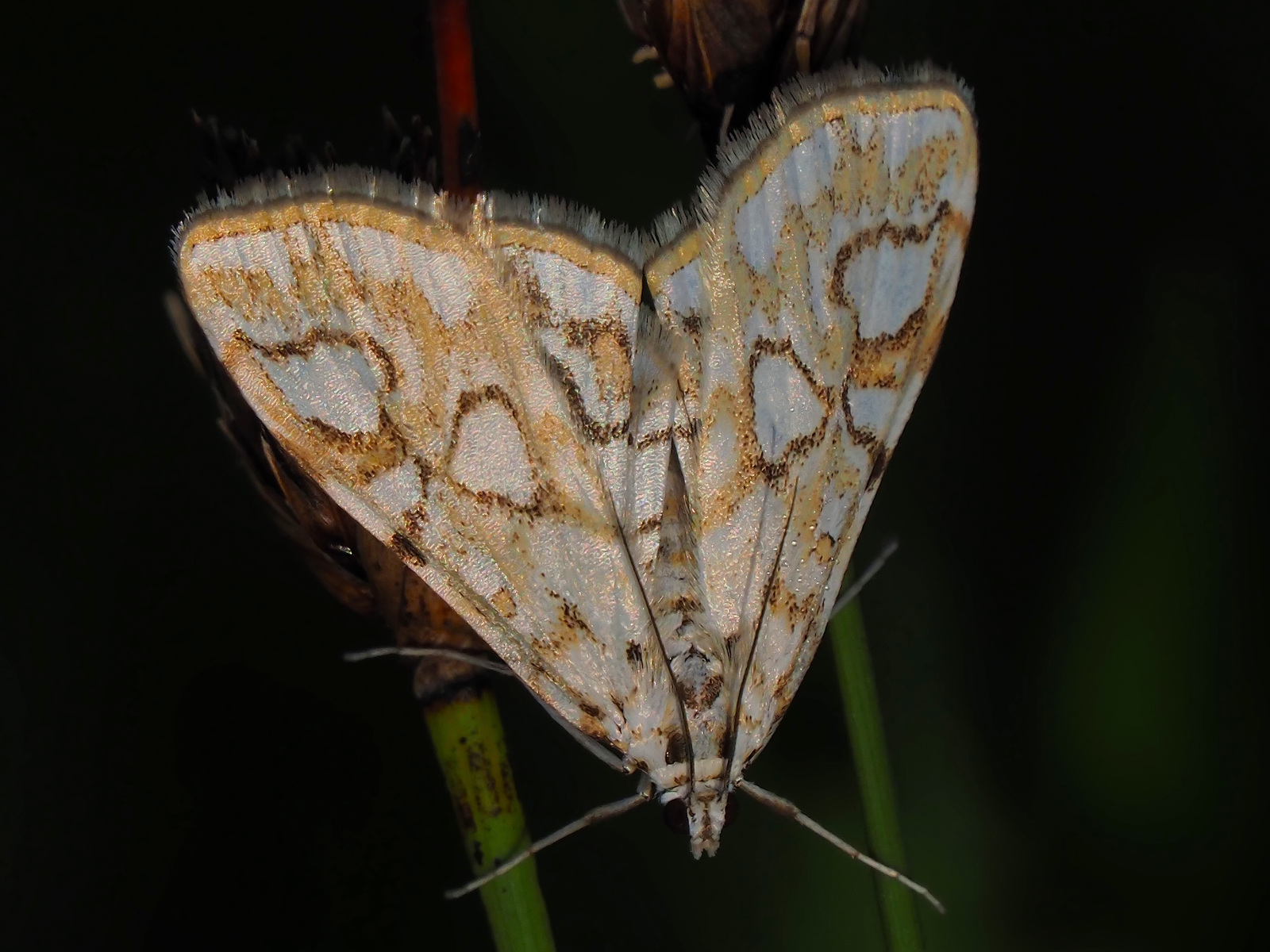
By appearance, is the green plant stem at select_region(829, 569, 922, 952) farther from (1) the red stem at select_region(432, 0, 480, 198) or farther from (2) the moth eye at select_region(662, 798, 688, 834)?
(1) the red stem at select_region(432, 0, 480, 198)

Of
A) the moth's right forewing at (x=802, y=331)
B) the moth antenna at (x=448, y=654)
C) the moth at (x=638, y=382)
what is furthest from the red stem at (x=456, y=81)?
the moth antenna at (x=448, y=654)

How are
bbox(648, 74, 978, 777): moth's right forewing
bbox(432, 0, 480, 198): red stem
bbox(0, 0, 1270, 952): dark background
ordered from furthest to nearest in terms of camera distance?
1. bbox(0, 0, 1270, 952): dark background
2. bbox(648, 74, 978, 777): moth's right forewing
3. bbox(432, 0, 480, 198): red stem

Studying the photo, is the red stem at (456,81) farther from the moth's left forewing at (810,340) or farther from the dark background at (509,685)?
the dark background at (509,685)

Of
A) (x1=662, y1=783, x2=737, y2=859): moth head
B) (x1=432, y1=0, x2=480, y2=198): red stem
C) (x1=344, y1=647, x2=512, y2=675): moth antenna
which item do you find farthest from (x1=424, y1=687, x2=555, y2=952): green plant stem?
(x1=432, y1=0, x2=480, y2=198): red stem

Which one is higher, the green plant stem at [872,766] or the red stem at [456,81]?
the red stem at [456,81]

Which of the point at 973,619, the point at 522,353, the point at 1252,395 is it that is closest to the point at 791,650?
the point at 522,353
